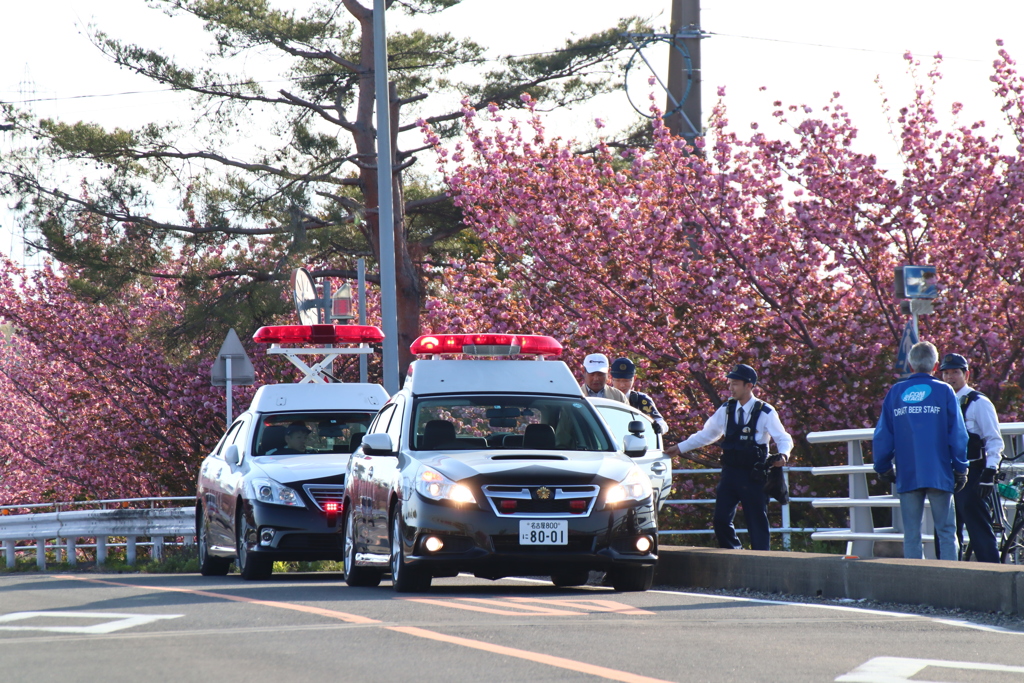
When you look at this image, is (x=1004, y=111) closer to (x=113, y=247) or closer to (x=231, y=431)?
(x=231, y=431)

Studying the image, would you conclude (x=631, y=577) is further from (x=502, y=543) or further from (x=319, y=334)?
(x=319, y=334)

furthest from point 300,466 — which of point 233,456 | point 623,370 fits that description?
point 623,370

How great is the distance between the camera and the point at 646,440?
1408 centimetres

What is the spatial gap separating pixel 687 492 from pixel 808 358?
2239mm

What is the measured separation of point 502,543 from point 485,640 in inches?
114

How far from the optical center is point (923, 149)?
20297 millimetres

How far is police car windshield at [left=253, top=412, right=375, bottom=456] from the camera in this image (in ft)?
51.2

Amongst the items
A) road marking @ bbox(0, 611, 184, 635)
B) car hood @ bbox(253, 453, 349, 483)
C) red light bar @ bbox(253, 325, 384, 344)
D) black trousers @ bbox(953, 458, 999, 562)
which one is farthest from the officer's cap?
red light bar @ bbox(253, 325, 384, 344)

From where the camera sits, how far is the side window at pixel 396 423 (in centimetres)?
1246

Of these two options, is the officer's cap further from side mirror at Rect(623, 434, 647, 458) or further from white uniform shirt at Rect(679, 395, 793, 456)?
side mirror at Rect(623, 434, 647, 458)

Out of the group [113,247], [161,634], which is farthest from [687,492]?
[113,247]

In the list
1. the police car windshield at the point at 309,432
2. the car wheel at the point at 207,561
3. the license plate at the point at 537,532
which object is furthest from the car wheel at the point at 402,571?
the car wheel at the point at 207,561

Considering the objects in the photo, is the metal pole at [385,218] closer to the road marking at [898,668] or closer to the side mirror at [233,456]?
the side mirror at [233,456]

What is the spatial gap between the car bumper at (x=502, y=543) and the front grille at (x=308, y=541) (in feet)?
9.69
